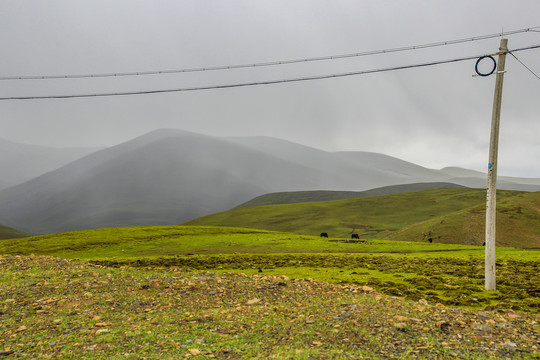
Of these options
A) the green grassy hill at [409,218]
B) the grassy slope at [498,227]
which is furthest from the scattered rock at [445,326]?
the green grassy hill at [409,218]

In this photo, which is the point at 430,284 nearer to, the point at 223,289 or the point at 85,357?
the point at 223,289

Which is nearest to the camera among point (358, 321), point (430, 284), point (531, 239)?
point (358, 321)

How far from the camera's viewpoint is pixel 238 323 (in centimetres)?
1286

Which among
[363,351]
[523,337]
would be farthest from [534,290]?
[363,351]

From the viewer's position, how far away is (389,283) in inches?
809

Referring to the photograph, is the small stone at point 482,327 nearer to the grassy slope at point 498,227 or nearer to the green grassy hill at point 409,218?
the grassy slope at point 498,227

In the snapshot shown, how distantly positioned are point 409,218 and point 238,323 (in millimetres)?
128103

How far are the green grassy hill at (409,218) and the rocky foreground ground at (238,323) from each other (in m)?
65.4

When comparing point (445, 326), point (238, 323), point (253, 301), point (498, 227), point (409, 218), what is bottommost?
point (238, 323)

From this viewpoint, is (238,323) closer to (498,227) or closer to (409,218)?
(498,227)

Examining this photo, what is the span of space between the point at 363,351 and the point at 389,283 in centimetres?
1131

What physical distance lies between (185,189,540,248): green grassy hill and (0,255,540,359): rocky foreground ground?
65.4 m

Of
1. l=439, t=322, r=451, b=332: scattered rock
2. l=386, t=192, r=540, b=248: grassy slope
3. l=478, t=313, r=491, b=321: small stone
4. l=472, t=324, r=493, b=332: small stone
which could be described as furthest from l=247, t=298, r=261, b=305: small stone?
l=386, t=192, r=540, b=248: grassy slope

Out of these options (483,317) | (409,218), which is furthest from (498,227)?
(483,317)
